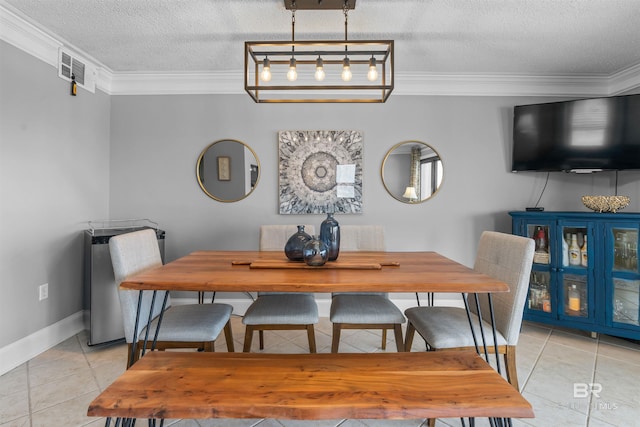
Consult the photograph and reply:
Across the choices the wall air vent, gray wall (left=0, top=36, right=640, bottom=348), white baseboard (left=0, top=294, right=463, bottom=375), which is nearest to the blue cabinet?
gray wall (left=0, top=36, right=640, bottom=348)

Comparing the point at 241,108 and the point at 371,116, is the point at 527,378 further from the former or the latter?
the point at 241,108

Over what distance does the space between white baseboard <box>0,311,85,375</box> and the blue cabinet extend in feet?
13.0

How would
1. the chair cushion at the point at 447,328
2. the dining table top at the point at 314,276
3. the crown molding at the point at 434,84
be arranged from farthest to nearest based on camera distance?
the crown molding at the point at 434,84
the chair cushion at the point at 447,328
the dining table top at the point at 314,276

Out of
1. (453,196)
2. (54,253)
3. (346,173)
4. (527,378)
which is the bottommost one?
(527,378)

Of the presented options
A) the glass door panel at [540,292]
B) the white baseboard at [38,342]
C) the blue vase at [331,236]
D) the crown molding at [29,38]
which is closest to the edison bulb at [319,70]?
the blue vase at [331,236]

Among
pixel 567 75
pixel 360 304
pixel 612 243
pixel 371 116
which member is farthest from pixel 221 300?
pixel 567 75

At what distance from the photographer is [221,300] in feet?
10.3

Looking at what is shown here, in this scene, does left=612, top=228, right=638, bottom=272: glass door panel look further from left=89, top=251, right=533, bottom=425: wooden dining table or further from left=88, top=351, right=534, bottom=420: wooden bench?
left=88, top=351, right=534, bottom=420: wooden bench

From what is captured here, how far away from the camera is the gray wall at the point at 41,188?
6.86ft

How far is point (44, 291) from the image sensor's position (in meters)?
2.36

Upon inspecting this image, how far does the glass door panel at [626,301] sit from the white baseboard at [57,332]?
1.18m

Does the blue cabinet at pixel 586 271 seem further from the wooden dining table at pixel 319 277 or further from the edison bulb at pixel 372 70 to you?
the edison bulb at pixel 372 70

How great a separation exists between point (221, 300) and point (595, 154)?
12.3 ft

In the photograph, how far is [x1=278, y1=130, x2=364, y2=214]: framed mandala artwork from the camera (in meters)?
3.09
